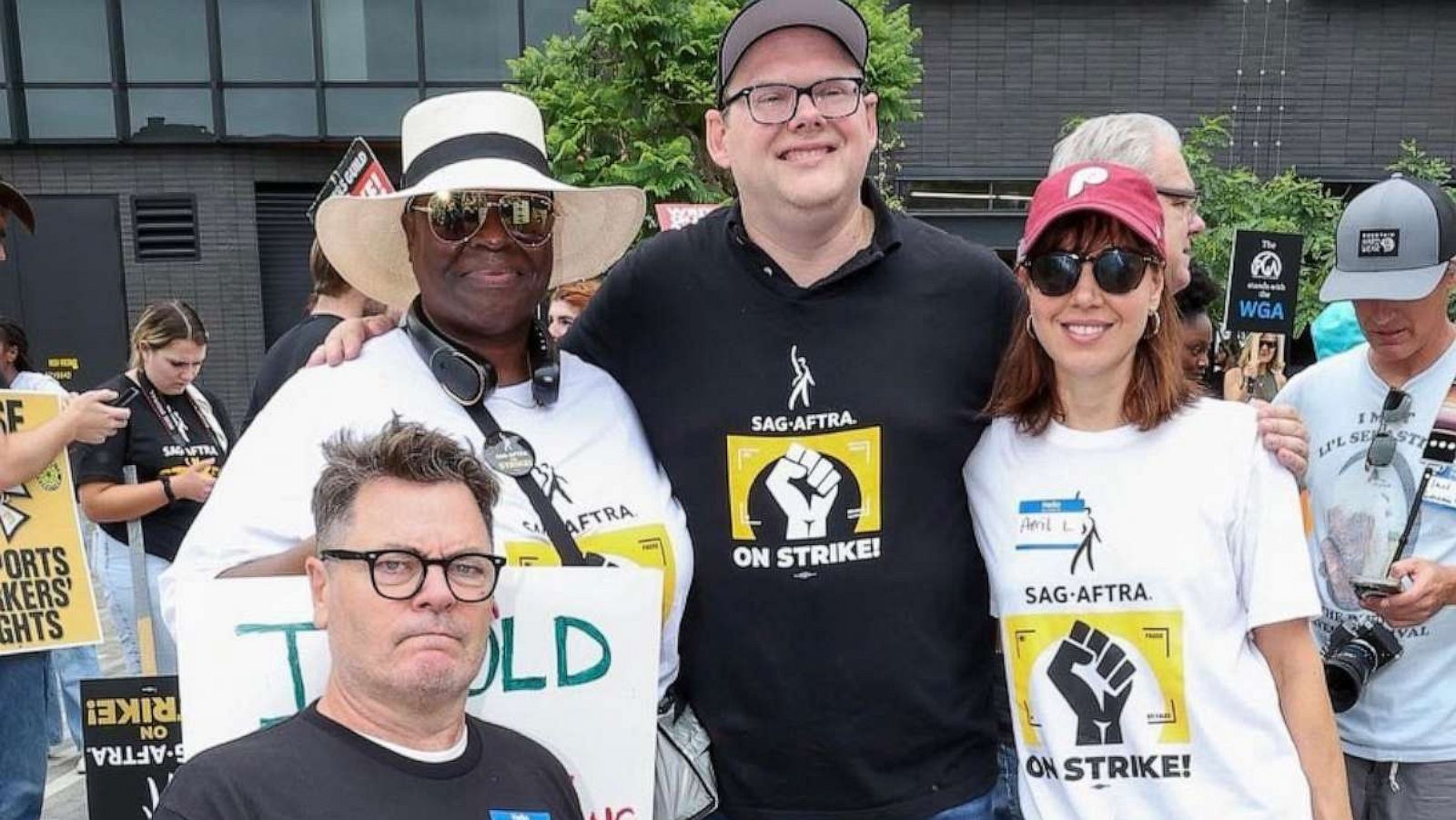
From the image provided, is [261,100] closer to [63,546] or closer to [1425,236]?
[63,546]

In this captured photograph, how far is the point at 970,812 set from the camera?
2377 mm

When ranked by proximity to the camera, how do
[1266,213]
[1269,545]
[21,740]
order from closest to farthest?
[1269,545] < [21,740] < [1266,213]

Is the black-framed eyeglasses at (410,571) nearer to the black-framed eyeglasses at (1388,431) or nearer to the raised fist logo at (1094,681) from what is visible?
the raised fist logo at (1094,681)

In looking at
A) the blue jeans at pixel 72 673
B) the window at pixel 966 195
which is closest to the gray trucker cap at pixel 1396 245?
the blue jeans at pixel 72 673

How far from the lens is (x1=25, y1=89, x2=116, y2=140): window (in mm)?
14797

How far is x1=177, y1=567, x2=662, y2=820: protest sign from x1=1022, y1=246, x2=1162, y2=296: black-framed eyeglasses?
0.98 m

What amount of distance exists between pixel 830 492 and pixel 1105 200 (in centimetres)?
80

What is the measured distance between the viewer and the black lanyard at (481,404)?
7.18ft

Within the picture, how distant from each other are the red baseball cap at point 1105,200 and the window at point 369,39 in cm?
1472

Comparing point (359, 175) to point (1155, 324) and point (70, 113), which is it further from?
point (70, 113)

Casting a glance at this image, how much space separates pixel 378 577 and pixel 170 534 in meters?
4.41

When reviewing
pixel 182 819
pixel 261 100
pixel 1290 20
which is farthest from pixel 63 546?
pixel 1290 20

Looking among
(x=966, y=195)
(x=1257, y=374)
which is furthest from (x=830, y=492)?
(x=966, y=195)

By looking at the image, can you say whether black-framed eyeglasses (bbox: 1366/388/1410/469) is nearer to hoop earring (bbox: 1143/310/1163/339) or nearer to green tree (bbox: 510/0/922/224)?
hoop earring (bbox: 1143/310/1163/339)
